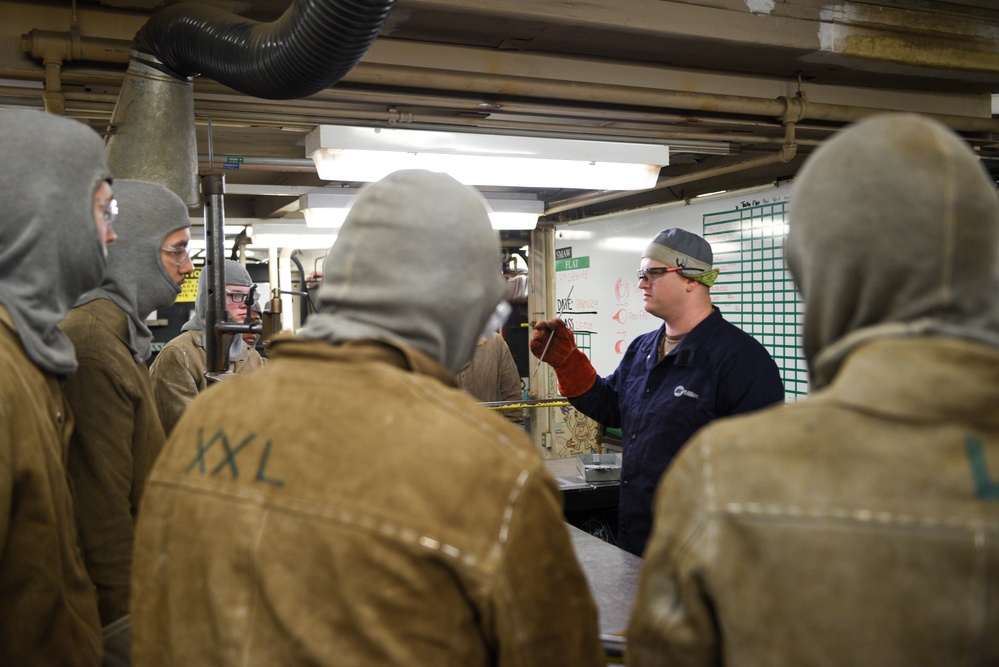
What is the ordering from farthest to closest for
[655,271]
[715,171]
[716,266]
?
[716,266]
[715,171]
[655,271]

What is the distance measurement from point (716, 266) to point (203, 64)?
3233mm

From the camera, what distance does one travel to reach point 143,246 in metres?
2.31

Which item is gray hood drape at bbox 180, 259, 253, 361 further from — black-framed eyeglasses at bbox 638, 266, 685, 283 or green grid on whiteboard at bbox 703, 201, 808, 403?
green grid on whiteboard at bbox 703, 201, 808, 403

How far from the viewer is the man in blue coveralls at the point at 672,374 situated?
271cm

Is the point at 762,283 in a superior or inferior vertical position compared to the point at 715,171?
inferior

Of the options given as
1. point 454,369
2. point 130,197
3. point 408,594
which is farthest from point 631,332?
point 408,594

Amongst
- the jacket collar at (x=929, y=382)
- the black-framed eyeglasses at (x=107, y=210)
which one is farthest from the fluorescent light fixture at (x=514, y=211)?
the jacket collar at (x=929, y=382)

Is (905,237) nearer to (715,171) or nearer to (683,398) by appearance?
(683,398)

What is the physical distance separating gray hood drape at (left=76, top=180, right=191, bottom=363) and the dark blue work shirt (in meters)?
1.70

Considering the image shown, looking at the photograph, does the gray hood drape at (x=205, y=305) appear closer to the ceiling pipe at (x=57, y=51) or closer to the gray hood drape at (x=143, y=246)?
the ceiling pipe at (x=57, y=51)

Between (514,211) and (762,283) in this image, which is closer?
(762,283)

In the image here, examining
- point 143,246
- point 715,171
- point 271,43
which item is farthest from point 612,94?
point 143,246

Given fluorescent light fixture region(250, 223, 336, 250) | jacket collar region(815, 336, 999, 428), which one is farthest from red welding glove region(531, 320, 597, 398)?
fluorescent light fixture region(250, 223, 336, 250)

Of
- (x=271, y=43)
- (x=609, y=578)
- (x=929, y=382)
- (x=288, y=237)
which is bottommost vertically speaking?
(x=609, y=578)
